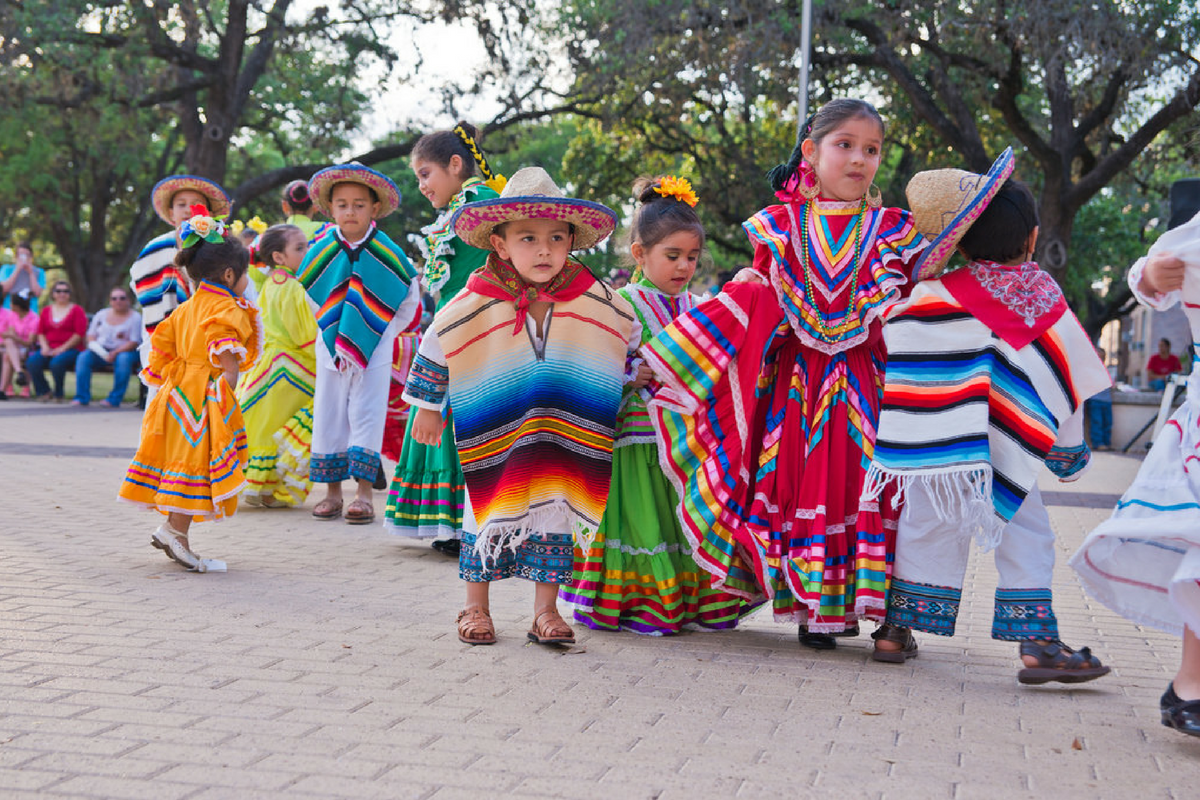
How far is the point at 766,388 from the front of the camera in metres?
4.70

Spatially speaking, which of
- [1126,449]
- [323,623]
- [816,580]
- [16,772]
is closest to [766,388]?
[816,580]

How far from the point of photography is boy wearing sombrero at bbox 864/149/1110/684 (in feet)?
13.6

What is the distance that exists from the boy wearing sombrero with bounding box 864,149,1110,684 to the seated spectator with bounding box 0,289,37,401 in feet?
57.0

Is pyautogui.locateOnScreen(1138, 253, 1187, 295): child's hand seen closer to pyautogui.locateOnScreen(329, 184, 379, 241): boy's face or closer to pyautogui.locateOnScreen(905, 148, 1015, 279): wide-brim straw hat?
pyautogui.locateOnScreen(905, 148, 1015, 279): wide-brim straw hat

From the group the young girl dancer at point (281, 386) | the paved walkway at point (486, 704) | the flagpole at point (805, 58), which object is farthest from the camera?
the flagpole at point (805, 58)

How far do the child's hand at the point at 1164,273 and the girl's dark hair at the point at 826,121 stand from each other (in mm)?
1223

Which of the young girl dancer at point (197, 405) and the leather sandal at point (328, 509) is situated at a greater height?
the young girl dancer at point (197, 405)

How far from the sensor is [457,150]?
638cm

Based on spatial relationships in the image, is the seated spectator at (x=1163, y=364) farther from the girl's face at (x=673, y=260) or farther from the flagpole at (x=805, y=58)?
the girl's face at (x=673, y=260)

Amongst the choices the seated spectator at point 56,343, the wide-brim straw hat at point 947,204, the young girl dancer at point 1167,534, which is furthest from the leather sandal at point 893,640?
the seated spectator at point 56,343

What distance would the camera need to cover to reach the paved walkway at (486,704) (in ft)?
9.91

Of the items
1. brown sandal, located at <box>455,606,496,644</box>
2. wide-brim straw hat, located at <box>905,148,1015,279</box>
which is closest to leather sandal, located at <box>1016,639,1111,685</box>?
wide-brim straw hat, located at <box>905,148,1015,279</box>

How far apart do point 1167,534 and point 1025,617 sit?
2.62ft

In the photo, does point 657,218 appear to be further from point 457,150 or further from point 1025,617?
point 1025,617
